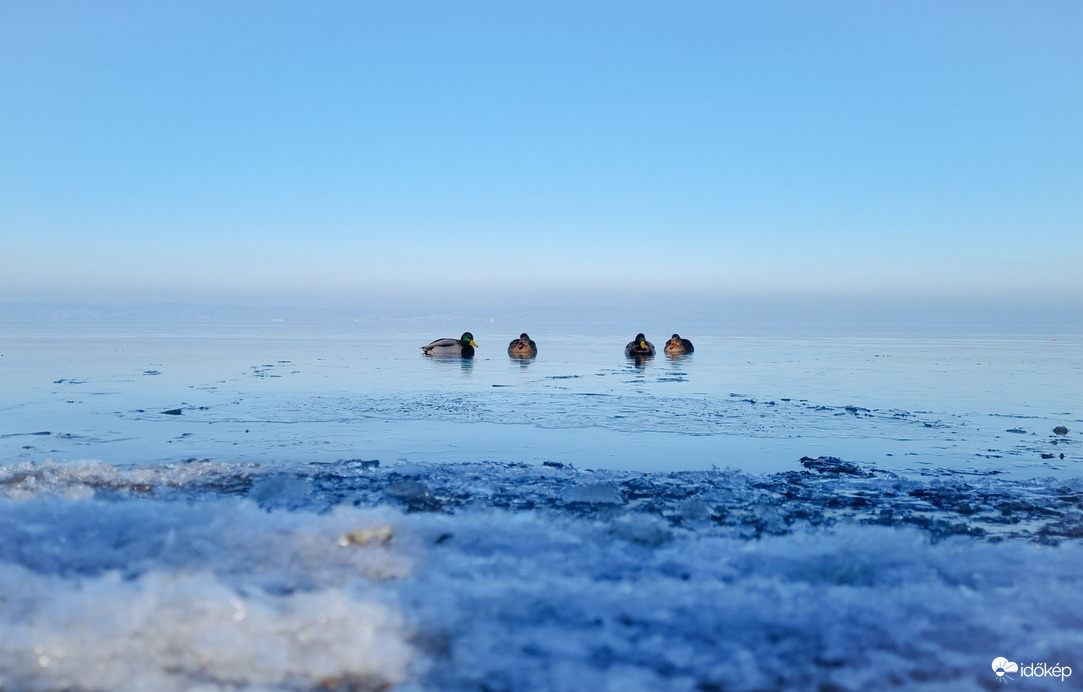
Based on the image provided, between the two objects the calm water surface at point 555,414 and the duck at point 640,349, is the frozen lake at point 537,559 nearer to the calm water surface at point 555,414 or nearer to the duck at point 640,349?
the calm water surface at point 555,414

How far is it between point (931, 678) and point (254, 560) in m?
3.42

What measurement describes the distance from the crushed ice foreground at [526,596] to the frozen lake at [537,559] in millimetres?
16

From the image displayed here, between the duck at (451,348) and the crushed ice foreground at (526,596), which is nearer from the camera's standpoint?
the crushed ice foreground at (526,596)

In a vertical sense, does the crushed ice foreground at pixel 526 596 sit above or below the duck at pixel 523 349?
below

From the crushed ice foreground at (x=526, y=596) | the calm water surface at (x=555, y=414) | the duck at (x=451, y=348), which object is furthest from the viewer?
the duck at (x=451, y=348)

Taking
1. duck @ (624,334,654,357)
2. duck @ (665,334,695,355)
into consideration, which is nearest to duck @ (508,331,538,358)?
duck @ (624,334,654,357)

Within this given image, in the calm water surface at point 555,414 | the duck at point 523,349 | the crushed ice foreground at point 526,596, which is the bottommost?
the calm water surface at point 555,414

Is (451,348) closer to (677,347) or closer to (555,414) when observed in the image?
(677,347)

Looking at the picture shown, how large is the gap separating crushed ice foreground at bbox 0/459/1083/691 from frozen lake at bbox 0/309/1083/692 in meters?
0.02

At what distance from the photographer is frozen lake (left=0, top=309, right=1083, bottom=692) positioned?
301 cm

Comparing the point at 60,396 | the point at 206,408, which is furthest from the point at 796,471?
the point at 60,396

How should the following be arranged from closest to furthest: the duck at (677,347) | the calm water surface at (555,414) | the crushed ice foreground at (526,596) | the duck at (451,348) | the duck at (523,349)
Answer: the crushed ice foreground at (526,596) → the calm water surface at (555,414) → the duck at (523,349) → the duck at (451,348) → the duck at (677,347)

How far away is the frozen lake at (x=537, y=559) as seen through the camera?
301cm

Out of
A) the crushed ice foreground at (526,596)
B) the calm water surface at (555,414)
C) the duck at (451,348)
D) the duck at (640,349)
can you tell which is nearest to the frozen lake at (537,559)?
the crushed ice foreground at (526,596)
